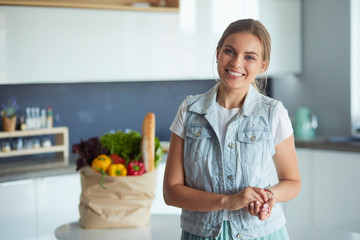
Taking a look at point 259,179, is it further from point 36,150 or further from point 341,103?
point 341,103

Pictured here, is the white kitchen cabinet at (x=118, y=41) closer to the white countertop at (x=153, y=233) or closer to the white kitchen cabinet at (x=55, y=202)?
the white kitchen cabinet at (x=55, y=202)

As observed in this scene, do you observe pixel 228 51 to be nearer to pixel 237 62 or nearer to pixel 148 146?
pixel 237 62

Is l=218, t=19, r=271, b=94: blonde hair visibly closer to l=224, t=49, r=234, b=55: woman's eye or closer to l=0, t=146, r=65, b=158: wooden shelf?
l=224, t=49, r=234, b=55: woman's eye

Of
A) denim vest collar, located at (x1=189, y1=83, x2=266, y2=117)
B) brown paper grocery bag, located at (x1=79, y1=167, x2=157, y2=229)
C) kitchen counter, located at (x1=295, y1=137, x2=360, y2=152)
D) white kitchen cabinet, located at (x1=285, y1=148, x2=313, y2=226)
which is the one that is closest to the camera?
denim vest collar, located at (x1=189, y1=83, x2=266, y2=117)

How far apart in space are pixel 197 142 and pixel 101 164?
708mm

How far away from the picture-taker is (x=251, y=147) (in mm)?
1273

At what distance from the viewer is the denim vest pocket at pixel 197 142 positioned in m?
1.29

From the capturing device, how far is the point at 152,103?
390 cm

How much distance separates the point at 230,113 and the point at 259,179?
0.19 metres

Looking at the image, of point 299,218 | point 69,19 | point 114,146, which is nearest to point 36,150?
point 69,19

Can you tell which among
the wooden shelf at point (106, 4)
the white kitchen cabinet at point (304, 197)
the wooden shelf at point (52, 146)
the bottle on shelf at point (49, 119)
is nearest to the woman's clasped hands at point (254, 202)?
the wooden shelf at point (52, 146)

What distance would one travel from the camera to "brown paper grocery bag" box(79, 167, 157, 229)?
75.0 inches

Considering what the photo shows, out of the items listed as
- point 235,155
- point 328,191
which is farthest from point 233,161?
point 328,191

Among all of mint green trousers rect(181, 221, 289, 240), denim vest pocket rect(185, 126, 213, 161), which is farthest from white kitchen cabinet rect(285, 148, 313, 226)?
denim vest pocket rect(185, 126, 213, 161)
